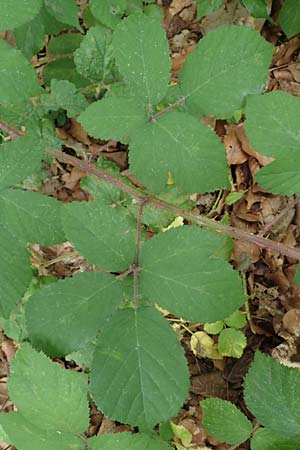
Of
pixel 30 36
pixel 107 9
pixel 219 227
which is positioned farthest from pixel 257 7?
pixel 219 227

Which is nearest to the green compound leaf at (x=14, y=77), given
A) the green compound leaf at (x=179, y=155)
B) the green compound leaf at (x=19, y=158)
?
the green compound leaf at (x=19, y=158)

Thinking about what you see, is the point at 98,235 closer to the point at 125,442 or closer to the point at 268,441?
the point at 125,442

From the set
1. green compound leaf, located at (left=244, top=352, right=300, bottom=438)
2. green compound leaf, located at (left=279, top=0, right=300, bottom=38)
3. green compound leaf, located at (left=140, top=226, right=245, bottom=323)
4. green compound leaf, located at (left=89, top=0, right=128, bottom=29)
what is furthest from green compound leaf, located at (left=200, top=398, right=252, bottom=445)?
green compound leaf, located at (left=279, top=0, right=300, bottom=38)

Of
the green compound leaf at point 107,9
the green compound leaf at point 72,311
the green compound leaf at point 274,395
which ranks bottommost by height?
the green compound leaf at point 274,395

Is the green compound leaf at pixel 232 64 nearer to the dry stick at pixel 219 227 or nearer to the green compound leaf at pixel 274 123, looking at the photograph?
the green compound leaf at pixel 274 123

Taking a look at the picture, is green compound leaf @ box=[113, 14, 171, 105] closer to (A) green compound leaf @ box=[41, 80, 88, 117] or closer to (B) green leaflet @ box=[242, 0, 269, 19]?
(A) green compound leaf @ box=[41, 80, 88, 117]
